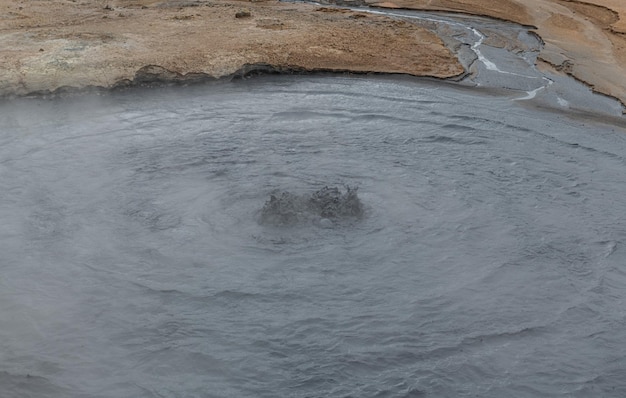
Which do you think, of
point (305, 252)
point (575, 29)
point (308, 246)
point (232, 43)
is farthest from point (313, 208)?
point (575, 29)

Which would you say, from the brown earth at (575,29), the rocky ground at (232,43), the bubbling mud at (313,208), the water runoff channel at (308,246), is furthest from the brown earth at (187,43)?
the bubbling mud at (313,208)

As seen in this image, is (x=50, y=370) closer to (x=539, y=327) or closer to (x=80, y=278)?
(x=80, y=278)

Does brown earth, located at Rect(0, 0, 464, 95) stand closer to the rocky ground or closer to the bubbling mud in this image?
the rocky ground

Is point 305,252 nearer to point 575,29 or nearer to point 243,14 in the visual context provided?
point 243,14

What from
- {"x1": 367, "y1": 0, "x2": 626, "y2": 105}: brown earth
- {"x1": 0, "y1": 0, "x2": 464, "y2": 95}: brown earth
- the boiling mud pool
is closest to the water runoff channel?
the boiling mud pool

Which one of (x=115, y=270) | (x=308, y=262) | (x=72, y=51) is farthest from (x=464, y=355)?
(x=72, y=51)
